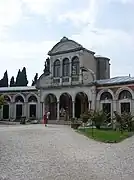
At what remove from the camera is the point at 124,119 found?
22938mm

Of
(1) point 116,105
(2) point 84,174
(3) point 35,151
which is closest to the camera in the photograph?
(2) point 84,174

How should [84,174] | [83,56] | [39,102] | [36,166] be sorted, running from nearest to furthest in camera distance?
[84,174] → [36,166] → [83,56] → [39,102]

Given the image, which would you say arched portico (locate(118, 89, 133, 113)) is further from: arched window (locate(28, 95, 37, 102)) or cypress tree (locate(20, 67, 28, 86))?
cypress tree (locate(20, 67, 28, 86))

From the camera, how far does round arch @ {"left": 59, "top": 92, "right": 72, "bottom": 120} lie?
3481cm

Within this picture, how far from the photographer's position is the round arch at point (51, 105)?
36.8 metres

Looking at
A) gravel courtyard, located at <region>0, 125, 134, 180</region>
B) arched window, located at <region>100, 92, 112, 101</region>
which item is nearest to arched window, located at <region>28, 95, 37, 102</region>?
arched window, located at <region>100, 92, 112, 101</region>

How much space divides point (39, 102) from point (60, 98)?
3091mm

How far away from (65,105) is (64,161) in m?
25.0

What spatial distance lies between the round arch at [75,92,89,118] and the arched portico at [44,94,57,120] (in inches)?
123

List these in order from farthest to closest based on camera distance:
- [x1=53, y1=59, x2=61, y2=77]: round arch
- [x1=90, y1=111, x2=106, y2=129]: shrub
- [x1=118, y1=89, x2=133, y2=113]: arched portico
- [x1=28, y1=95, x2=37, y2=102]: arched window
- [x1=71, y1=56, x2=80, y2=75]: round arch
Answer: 1. [x1=28, y1=95, x2=37, y2=102]: arched window
2. [x1=53, y1=59, x2=61, y2=77]: round arch
3. [x1=71, y1=56, x2=80, y2=75]: round arch
4. [x1=118, y1=89, x2=133, y2=113]: arched portico
5. [x1=90, y1=111, x2=106, y2=129]: shrub

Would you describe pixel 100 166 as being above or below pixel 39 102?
below

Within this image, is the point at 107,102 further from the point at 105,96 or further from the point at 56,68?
the point at 56,68

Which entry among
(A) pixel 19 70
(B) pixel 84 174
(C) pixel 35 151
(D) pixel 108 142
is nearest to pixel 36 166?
(B) pixel 84 174

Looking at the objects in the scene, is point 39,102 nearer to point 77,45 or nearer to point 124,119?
point 77,45
